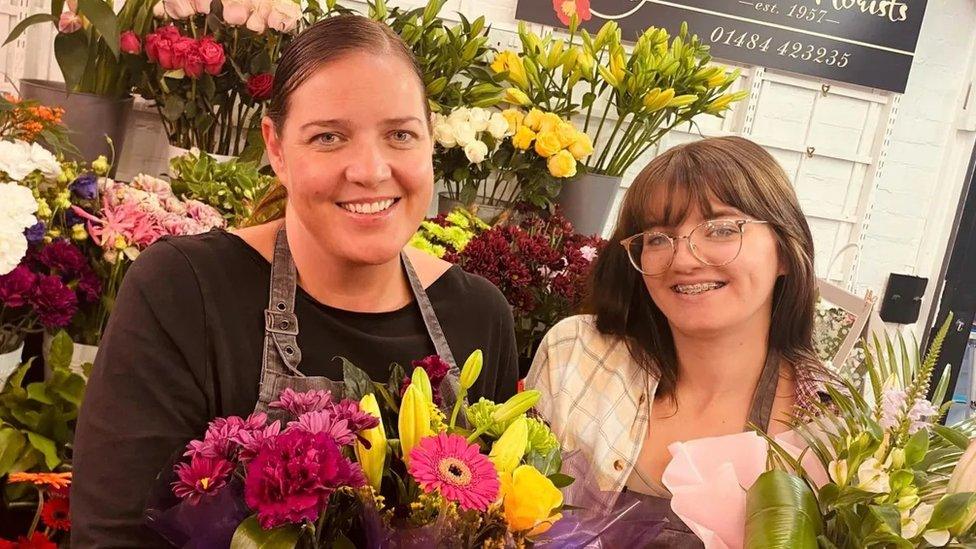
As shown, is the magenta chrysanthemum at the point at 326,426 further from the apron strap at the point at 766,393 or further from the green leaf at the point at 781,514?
the apron strap at the point at 766,393

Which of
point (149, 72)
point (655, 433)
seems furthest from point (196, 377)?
point (149, 72)

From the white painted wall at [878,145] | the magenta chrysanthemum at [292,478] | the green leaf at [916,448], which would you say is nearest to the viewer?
the magenta chrysanthemum at [292,478]

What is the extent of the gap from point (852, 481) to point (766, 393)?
2.82ft

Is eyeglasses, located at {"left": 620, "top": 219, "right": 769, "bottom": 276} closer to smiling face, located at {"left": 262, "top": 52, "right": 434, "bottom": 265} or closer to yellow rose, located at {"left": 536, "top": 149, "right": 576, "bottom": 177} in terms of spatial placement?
smiling face, located at {"left": 262, "top": 52, "right": 434, "bottom": 265}

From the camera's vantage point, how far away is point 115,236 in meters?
1.56

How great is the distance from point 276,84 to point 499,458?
607 mm

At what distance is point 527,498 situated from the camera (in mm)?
769

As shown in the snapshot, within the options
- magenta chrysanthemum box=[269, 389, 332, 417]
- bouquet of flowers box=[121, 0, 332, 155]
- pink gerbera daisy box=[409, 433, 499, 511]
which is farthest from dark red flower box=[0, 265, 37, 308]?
pink gerbera daisy box=[409, 433, 499, 511]

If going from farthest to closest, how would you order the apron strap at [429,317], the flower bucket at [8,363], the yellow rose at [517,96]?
the yellow rose at [517,96]
the flower bucket at [8,363]
the apron strap at [429,317]

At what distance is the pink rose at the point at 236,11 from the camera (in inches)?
77.4

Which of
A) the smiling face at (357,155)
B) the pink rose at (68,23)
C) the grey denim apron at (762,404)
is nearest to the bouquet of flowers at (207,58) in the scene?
the pink rose at (68,23)

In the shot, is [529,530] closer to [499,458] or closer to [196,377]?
[499,458]

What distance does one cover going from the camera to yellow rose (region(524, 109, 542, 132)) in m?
2.26

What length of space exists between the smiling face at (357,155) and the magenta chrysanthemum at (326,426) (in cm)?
37
